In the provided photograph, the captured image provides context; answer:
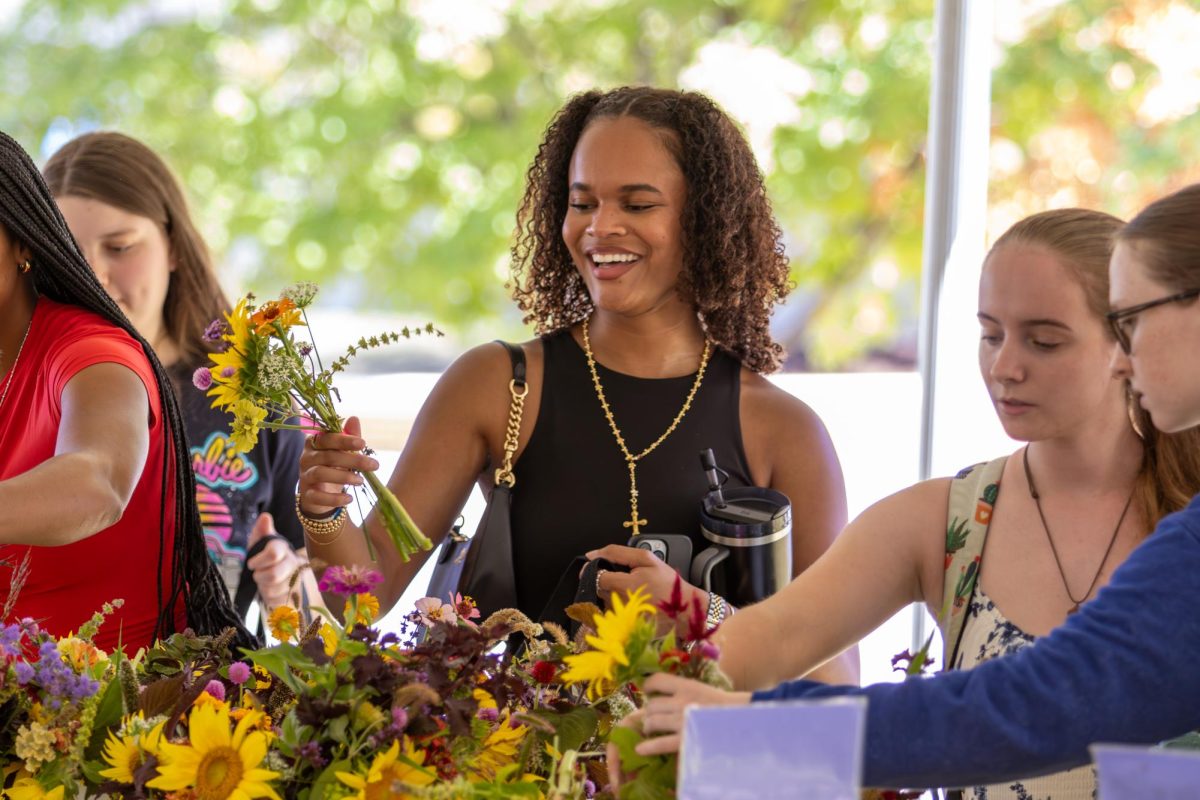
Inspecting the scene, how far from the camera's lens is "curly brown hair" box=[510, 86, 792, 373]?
90.3 inches

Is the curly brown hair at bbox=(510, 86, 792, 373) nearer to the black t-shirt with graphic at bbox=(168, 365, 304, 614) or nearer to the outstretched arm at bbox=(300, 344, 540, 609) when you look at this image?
the outstretched arm at bbox=(300, 344, 540, 609)

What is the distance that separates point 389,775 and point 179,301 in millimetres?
1893

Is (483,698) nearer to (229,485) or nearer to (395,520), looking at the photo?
(395,520)

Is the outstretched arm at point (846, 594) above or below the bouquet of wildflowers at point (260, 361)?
below

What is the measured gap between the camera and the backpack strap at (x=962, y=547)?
1.74m

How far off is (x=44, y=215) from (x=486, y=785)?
1.19 metres

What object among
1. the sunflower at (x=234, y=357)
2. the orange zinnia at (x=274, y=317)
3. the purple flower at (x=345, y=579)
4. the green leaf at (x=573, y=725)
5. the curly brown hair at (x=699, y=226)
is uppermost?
the curly brown hair at (x=699, y=226)

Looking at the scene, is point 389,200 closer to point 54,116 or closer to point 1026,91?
point 54,116

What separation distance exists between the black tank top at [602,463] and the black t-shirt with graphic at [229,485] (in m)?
0.90

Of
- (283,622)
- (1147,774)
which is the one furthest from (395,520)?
(1147,774)

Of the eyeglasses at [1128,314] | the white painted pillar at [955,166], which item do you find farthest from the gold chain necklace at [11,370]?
the white painted pillar at [955,166]

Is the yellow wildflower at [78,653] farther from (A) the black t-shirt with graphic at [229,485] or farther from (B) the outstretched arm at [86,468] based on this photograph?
(A) the black t-shirt with graphic at [229,485]

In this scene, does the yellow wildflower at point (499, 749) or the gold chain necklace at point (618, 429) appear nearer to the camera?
the yellow wildflower at point (499, 749)

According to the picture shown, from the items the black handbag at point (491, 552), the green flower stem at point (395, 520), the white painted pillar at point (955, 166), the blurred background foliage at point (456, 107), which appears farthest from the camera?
the blurred background foliage at point (456, 107)
